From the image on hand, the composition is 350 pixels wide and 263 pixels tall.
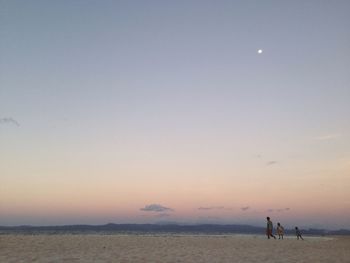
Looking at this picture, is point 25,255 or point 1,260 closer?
point 1,260

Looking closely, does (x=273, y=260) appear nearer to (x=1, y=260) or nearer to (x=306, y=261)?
(x=306, y=261)

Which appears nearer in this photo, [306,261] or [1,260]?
[1,260]

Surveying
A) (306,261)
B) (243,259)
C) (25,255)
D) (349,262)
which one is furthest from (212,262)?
(25,255)

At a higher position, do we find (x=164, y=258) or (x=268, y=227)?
(x=268, y=227)

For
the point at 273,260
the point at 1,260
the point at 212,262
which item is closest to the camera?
the point at 1,260

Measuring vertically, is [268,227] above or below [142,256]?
above

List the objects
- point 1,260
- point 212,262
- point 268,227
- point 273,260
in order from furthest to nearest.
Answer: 1. point 268,227
2. point 273,260
3. point 212,262
4. point 1,260

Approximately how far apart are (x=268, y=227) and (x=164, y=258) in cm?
1825

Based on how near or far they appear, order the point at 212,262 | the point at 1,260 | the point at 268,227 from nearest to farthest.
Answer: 1. the point at 1,260
2. the point at 212,262
3. the point at 268,227

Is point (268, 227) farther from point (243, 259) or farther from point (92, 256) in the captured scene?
point (92, 256)

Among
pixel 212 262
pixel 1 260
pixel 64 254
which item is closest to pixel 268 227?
pixel 212 262

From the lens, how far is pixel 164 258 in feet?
52.1

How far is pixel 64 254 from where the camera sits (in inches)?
651

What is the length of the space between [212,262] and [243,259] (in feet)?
6.28
